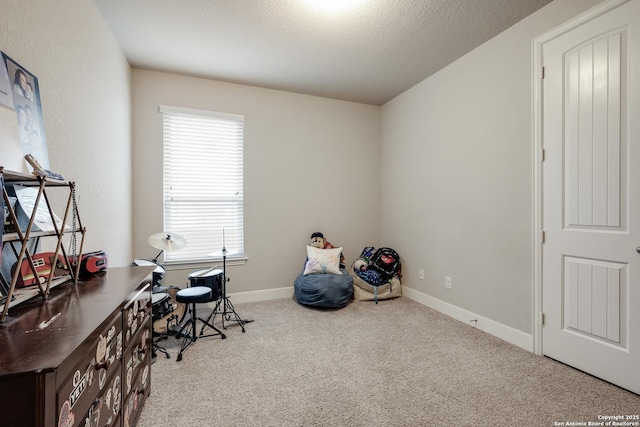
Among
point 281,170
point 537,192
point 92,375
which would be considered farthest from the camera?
point 281,170

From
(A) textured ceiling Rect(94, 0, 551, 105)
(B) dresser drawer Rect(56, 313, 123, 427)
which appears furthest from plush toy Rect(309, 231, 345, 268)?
(B) dresser drawer Rect(56, 313, 123, 427)

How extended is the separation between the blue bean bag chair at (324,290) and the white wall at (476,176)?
37.9 inches

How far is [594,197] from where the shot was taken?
78.0 inches

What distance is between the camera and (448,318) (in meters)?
3.08

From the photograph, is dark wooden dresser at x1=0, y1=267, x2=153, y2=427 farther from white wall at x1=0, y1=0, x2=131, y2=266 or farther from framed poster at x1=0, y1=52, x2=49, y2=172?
white wall at x1=0, y1=0, x2=131, y2=266

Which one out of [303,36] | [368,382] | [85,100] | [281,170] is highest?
[303,36]

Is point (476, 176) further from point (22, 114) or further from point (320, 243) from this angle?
point (22, 114)

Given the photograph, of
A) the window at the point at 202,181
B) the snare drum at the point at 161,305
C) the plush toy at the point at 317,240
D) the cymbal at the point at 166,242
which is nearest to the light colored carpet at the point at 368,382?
the snare drum at the point at 161,305

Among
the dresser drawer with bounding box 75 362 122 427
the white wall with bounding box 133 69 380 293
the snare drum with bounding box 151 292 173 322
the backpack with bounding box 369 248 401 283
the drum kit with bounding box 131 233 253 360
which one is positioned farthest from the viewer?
the backpack with bounding box 369 248 401 283

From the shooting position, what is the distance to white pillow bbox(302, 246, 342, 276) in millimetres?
3598

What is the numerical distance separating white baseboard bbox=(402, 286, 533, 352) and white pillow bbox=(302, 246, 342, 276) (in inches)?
42.1

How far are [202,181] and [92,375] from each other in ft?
9.14

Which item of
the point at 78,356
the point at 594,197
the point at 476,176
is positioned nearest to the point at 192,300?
the point at 78,356

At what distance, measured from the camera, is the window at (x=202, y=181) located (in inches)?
132
